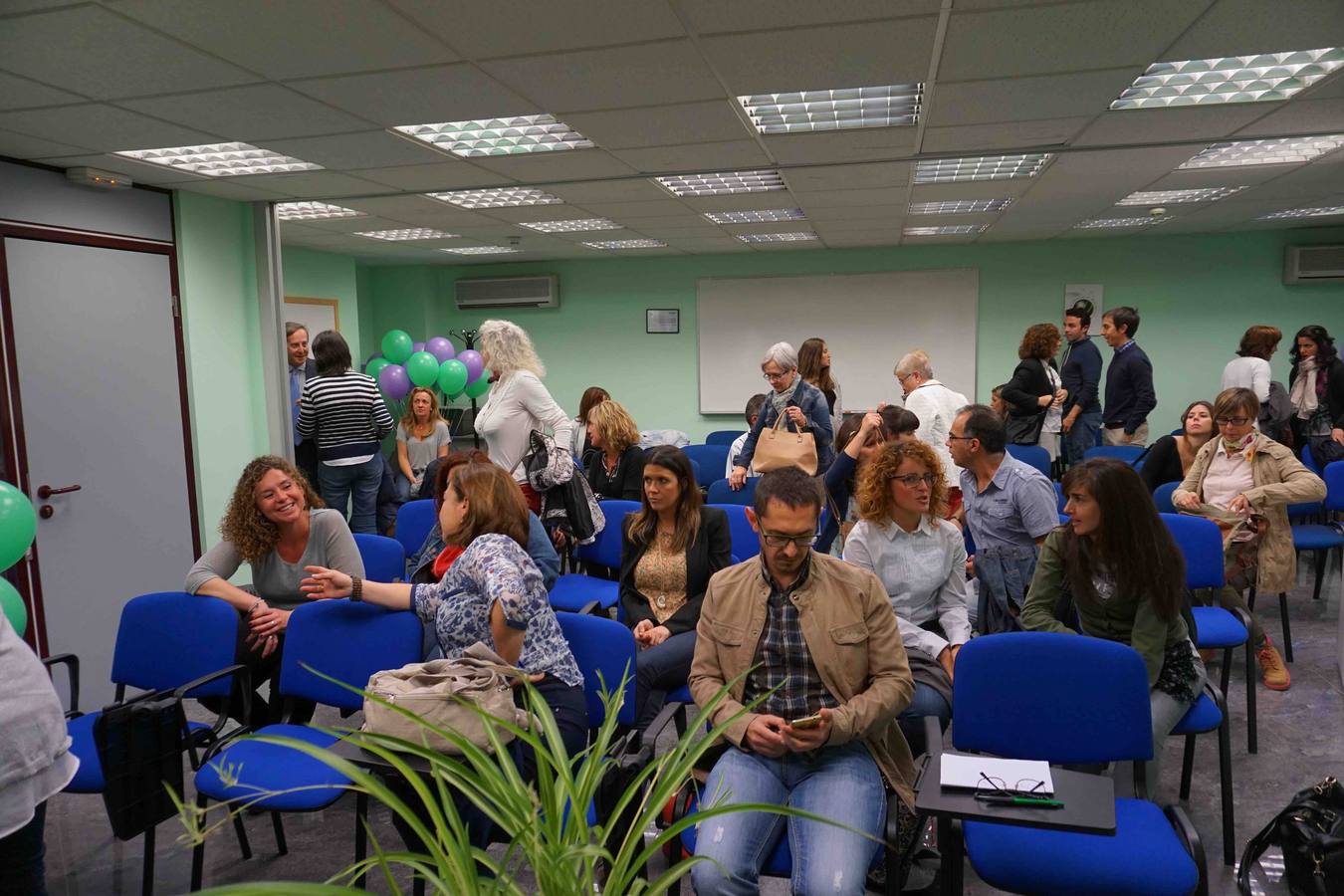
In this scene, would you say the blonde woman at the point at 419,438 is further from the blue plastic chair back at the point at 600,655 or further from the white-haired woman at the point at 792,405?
the blue plastic chair back at the point at 600,655

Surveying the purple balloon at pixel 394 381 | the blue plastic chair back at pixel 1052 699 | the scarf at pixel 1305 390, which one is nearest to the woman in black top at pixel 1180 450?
the scarf at pixel 1305 390

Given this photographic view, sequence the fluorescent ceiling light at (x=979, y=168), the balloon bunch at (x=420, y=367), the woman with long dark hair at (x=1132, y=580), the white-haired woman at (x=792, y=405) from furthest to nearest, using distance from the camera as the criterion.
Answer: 1. the balloon bunch at (x=420, y=367)
2. the fluorescent ceiling light at (x=979, y=168)
3. the white-haired woman at (x=792, y=405)
4. the woman with long dark hair at (x=1132, y=580)

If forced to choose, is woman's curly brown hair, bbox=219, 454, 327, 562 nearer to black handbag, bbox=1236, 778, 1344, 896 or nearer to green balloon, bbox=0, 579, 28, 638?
green balloon, bbox=0, 579, 28, 638

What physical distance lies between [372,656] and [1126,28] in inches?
123

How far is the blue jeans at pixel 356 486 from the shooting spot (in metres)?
5.11

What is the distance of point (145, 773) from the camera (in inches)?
89.2

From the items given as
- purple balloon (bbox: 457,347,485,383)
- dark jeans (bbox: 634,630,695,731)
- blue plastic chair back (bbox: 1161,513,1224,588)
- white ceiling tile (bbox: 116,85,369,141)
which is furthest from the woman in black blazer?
purple balloon (bbox: 457,347,485,383)

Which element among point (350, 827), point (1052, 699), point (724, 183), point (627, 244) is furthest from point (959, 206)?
point (350, 827)

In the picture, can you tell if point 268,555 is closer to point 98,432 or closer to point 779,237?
point 98,432

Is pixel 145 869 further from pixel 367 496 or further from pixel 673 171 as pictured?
pixel 673 171

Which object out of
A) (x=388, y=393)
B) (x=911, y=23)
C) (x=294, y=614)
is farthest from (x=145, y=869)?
(x=388, y=393)

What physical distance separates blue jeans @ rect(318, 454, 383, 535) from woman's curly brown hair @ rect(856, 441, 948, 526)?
11.1 feet

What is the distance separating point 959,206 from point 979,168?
4.50 feet

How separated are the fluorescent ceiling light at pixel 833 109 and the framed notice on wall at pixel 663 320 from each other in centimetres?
553
